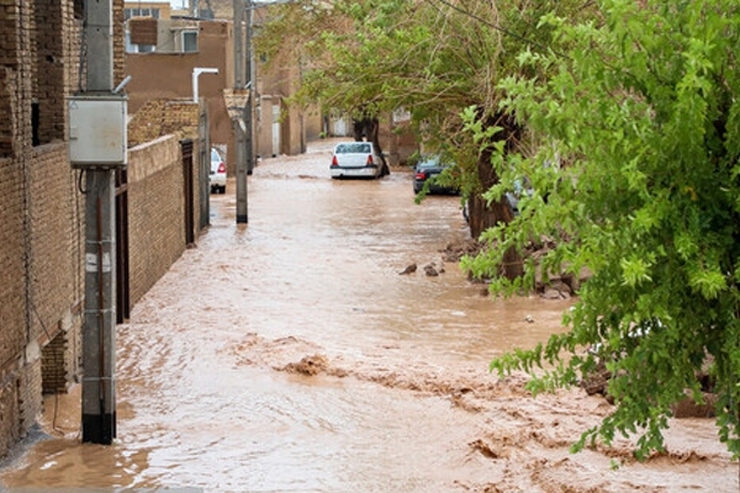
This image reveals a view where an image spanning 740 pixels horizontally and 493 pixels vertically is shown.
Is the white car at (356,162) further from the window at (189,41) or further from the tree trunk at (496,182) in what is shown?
the tree trunk at (496,182)

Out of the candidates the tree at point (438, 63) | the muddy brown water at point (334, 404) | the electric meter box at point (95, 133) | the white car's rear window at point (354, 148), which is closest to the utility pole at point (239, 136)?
the muddy brown water at point (334, 404)

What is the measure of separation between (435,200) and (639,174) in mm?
36867

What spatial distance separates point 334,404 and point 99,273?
358 centimetres

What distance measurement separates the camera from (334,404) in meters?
15.7

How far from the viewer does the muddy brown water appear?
12.7 metres

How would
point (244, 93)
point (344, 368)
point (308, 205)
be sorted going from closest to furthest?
point (344, 368)
point (244, 93)
point (308, 205)

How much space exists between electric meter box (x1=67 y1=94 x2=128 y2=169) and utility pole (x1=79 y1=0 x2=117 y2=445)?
0.20 feet

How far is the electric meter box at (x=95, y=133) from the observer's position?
12992 millimetres

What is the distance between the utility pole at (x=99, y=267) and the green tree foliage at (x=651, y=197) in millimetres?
5443

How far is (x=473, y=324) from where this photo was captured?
69.9 feet

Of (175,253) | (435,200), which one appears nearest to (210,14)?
(435,200)

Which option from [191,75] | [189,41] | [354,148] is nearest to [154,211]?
[191,75]

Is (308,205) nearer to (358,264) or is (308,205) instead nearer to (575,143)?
(358,264)

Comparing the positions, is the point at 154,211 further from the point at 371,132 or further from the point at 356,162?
the point at 371,132
